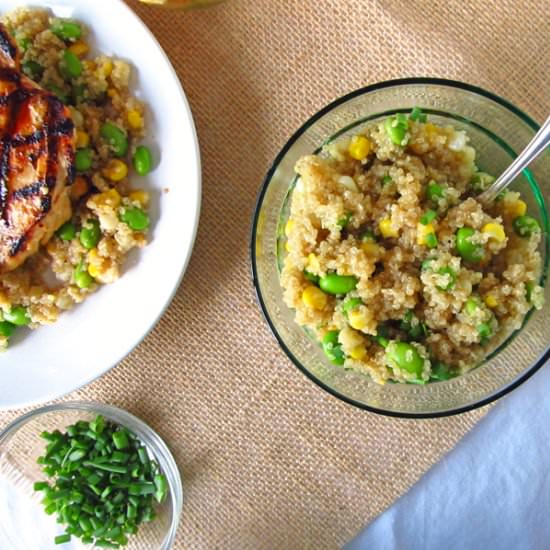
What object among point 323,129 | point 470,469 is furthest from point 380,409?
point 323,129

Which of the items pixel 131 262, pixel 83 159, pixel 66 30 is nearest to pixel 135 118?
pixel 83 159

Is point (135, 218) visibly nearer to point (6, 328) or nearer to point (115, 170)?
point (115, 170)

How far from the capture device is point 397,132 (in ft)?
5.48

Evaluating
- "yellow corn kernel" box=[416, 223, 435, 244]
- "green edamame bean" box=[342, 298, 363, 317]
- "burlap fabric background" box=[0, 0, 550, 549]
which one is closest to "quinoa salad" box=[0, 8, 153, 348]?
"burlap fabric background" box=[0, 0, 550, 549]

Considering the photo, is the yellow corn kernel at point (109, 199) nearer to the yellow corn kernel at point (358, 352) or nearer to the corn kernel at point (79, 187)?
the corn kernel at point (79, 187)

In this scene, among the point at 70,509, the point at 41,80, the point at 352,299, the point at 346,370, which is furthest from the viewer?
the point at 70,509

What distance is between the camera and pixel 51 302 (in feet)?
6.84

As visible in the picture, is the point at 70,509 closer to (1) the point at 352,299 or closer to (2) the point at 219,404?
(2) the point at 219,404

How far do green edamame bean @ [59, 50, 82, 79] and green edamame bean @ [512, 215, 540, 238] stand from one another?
1272 mm

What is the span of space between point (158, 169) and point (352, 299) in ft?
2.45

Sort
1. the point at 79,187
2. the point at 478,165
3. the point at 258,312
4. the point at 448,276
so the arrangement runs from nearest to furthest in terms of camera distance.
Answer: the point at 448,276 → the point at 478,165 → the point at 79,187 → the point at 258,312

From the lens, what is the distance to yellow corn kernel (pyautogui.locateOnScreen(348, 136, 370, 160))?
1756mm

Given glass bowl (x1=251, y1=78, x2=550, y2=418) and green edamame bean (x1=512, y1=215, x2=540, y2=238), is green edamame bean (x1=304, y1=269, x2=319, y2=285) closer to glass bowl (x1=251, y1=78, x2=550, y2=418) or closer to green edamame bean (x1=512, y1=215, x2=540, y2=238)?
glass bowl (x1=251, y1=78, x2=550, y2=418)

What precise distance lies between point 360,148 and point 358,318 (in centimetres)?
43
